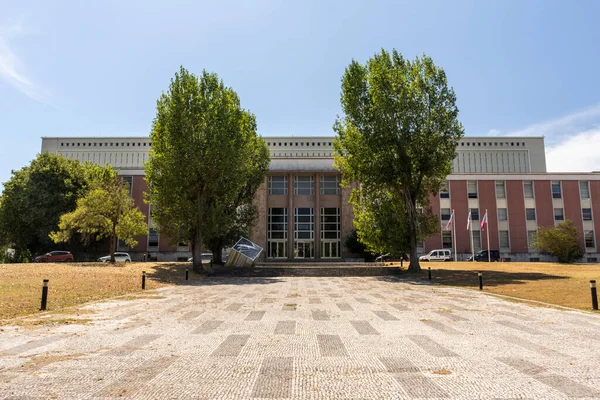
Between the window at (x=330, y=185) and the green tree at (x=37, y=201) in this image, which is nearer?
the green tree at (x=37, y=201)

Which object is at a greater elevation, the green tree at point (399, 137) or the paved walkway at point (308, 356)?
the green tree at point (399, 137)

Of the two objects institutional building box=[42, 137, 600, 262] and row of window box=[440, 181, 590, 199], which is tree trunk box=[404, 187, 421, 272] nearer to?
institutional building box=[42, 137, 600, 262]

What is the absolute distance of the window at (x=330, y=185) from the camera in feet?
187

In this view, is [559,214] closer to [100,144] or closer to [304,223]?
[304,223]

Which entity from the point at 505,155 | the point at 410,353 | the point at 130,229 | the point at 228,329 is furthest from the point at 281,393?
the point at 505,155

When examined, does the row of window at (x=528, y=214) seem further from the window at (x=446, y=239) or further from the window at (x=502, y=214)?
the window at (x=446, y=239)

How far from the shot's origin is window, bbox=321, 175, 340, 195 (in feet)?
187

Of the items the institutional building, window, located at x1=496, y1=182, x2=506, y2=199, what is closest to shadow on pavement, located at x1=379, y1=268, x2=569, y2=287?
the institutional building

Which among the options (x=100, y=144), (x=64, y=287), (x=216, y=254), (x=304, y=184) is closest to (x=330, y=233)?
(x=304, y=184)

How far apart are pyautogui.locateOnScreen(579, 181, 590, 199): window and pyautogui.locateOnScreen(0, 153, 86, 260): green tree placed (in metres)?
67.9

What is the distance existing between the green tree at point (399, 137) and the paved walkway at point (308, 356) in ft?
63.3

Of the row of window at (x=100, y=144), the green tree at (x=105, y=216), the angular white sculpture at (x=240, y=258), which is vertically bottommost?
the angular white sculpture at (x=240, y=258)

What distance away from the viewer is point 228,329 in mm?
8633

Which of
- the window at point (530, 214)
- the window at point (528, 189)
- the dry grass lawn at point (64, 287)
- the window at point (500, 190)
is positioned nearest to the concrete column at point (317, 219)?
the window at point (500, 190)
